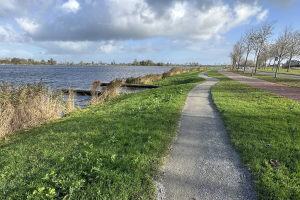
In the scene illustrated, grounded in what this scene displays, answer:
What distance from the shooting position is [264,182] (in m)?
3.19

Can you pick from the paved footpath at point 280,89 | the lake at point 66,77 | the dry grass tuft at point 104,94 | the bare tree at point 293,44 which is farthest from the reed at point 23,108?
the bare tree at point 293,44

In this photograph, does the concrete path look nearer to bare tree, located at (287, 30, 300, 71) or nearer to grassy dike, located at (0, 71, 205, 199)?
grassy dike, located at (0, 71, 205, 199)

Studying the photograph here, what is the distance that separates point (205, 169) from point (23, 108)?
8.51 metres

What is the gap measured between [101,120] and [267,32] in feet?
102

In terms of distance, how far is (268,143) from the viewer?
471 cm

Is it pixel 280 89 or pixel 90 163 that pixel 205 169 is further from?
pixel 280 89

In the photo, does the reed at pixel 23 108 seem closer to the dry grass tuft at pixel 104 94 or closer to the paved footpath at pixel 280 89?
the dry grass tuft at pixel 104 94

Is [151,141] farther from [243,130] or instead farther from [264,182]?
[243,130]

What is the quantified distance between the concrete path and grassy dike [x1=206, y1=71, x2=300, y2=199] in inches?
9.7

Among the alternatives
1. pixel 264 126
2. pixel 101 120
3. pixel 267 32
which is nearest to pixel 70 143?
pixel 101 120

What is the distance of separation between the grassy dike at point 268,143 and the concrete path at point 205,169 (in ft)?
0.81

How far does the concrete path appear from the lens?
3.05 m

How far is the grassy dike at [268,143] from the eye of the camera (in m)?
3.14

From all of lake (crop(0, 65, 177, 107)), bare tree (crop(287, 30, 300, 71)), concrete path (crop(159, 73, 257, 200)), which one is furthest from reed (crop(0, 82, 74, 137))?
bare tree (crop(287, 30, 300, 71))
